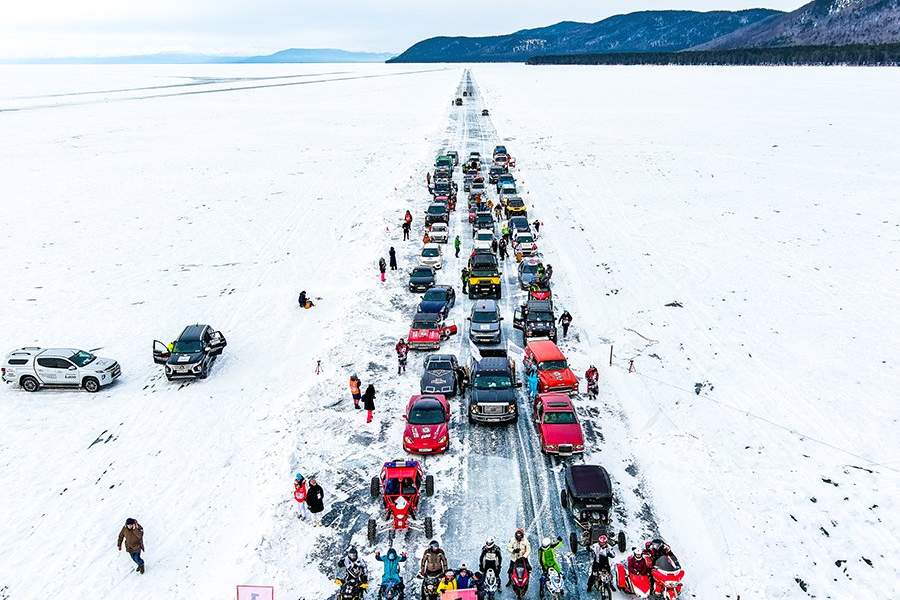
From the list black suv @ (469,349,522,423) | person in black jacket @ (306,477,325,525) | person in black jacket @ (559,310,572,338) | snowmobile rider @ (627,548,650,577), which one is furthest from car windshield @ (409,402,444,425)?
person in black jacket @ (559,310,572,338)

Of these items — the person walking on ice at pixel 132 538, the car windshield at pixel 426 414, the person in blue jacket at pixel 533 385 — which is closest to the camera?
the person walking on ice at pixel 132 538

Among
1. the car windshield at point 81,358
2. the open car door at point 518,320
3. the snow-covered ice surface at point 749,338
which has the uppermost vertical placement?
the car windshield at point 81,358

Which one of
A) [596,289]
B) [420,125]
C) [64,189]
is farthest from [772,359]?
[420,125]

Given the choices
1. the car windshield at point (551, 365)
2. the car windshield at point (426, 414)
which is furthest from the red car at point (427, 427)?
the car windshield at point (551, 365)

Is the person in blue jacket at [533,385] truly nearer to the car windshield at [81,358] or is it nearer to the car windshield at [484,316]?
the car windshield at [484,316]

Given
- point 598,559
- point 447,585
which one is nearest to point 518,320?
point 598,559

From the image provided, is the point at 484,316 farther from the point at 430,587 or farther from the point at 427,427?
the point at 430,587

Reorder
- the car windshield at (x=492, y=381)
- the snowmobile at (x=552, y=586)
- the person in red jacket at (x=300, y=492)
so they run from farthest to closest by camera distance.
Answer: the car windshield at (x=492, y=381)
the person in red jacket at (x=300, y=492)
the snowmobile at (x=552, y=586)
